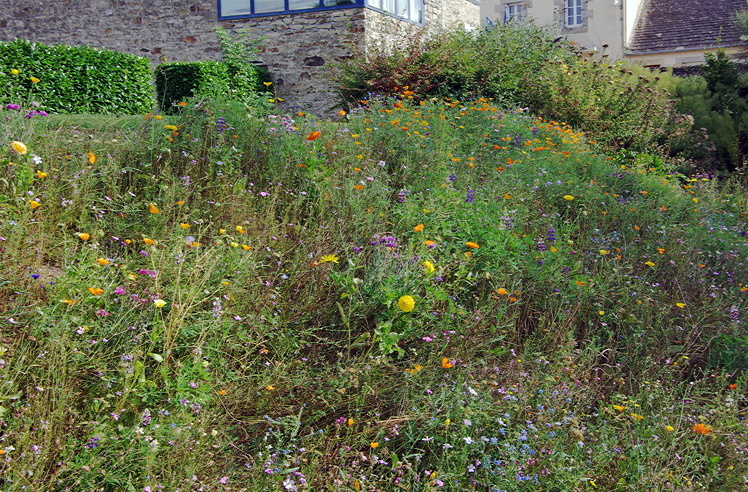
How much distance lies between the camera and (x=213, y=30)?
1344cm

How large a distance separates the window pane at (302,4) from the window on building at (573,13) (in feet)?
40.6

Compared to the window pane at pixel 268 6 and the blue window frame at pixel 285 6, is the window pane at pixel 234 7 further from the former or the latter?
the window pane at pixel 268 6

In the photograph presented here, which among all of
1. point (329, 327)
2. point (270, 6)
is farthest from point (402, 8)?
point (329, 327)

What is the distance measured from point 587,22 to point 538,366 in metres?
20.9

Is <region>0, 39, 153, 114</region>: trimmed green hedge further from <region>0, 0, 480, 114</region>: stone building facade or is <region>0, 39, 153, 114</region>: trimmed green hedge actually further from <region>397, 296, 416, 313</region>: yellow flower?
<region>397, 296, 416, 313</region>: yellow flower

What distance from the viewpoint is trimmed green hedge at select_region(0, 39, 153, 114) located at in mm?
9445

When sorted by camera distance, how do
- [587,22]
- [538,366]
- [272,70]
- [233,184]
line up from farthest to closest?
[587,22]
[272,70]
[233,184]
[538,366]

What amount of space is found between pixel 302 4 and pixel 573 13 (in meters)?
12.7

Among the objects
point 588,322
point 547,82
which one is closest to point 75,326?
point 588,322

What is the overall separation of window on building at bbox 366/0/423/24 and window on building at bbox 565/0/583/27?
31.0 feet

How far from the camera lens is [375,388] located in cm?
290

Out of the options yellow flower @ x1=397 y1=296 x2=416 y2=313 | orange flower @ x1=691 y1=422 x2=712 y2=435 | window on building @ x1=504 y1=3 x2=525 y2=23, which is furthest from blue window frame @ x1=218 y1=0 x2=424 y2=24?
orange flower @ x1=691 y1=422 x2=712 y2=435

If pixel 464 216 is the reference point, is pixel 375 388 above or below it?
below

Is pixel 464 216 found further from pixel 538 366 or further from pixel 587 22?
pixel 587 22
